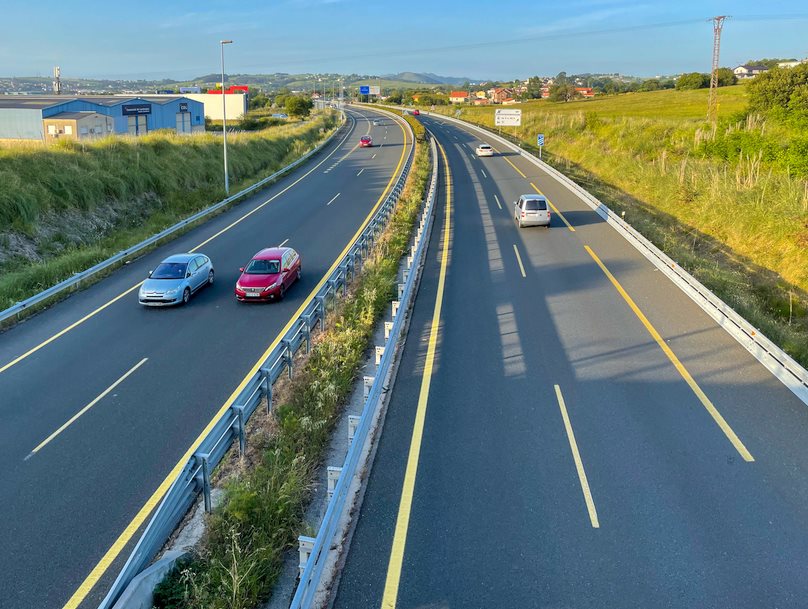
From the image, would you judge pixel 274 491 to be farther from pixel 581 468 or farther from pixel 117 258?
pixel 117 258

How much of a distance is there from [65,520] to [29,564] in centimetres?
91

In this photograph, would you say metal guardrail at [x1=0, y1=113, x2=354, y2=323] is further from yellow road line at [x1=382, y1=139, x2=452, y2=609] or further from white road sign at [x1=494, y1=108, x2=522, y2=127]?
white road sign at [x1=494, y1=108, x2=522, y2=127]

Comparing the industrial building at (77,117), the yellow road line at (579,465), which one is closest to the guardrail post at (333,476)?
the yellow road line at (579,465)

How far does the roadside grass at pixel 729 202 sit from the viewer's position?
809 inches

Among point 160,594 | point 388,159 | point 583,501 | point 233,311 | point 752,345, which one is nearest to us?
point 160,594

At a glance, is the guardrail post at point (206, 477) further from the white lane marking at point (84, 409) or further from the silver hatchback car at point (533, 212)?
the silver hatchback car at point (533, 212)

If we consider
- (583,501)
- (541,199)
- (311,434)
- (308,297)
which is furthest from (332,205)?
(583,501)

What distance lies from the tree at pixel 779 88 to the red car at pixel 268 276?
139 feet

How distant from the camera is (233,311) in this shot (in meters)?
17.9

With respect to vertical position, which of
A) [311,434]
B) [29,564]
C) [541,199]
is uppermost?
[541,199]

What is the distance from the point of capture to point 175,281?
1838 centimetres

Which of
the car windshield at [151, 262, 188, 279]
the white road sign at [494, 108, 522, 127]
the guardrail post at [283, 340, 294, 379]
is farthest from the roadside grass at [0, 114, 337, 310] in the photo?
the white road sign at [494, 108, 522, 127]

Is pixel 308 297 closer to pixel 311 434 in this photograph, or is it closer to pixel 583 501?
pixel 311 434

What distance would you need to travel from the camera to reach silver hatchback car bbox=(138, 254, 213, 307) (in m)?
17.9
